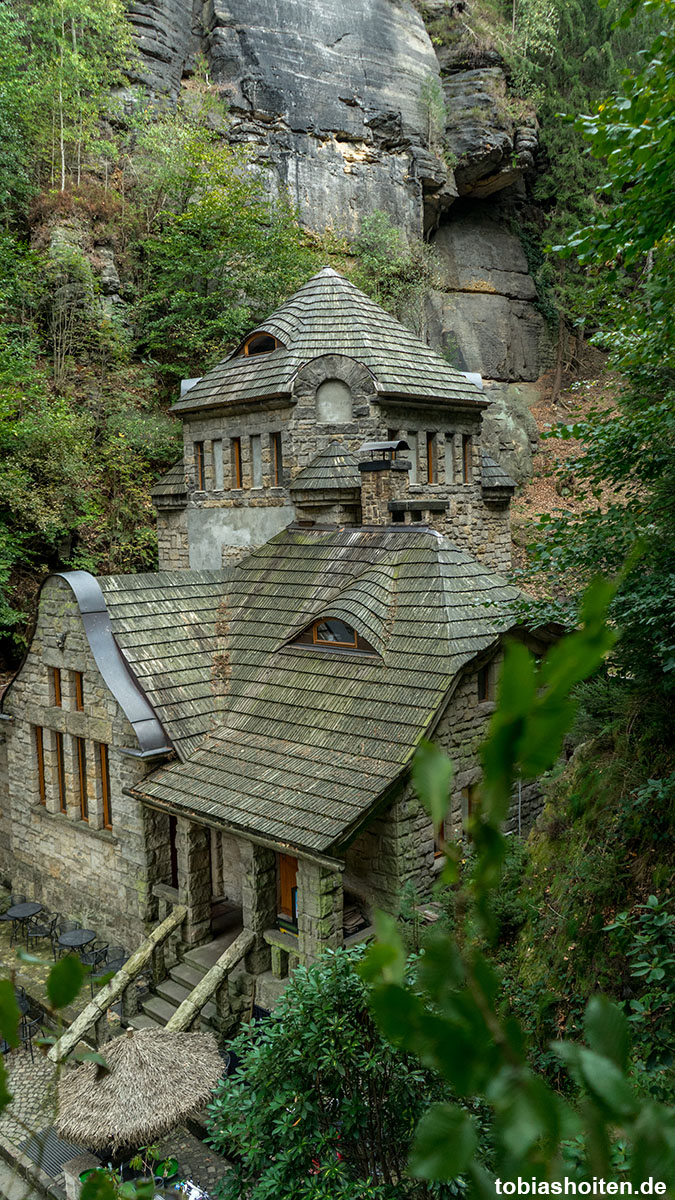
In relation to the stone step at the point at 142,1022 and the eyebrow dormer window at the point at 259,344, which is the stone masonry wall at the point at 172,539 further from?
the stone step at the point at 142,1022

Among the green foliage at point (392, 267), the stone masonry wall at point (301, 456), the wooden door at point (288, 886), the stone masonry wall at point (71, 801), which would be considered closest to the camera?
the wooden door at point (288, 886)

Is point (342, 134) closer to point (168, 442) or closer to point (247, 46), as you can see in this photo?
point (247, 46)

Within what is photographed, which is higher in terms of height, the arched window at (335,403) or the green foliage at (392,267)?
the green foliage at (392,267)

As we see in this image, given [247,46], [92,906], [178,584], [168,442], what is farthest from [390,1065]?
[247,46]

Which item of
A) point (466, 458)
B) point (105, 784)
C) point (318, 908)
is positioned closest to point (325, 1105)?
point (318, 908)

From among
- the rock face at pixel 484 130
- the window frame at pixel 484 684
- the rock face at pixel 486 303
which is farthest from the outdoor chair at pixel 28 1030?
the rock face at pixel 484 130

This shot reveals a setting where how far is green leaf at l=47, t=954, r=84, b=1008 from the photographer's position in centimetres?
89

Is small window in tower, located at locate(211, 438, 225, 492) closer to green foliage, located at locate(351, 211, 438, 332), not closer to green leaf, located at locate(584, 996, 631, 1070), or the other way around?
green foliage, located at locate(351, 211, 438, 332)

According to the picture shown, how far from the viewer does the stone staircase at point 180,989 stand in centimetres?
900

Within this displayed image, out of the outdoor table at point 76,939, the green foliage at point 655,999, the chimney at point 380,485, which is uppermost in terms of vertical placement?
the chimney at point 380,485

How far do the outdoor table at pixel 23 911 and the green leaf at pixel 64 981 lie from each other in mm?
11845

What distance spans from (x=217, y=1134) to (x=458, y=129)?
111 ft

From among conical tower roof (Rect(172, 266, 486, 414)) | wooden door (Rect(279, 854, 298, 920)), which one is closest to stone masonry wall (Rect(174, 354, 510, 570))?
conical tower roof (Rect(172, 266, 486, 414))

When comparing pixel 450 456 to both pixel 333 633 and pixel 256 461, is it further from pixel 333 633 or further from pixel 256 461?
pixel 333 633
